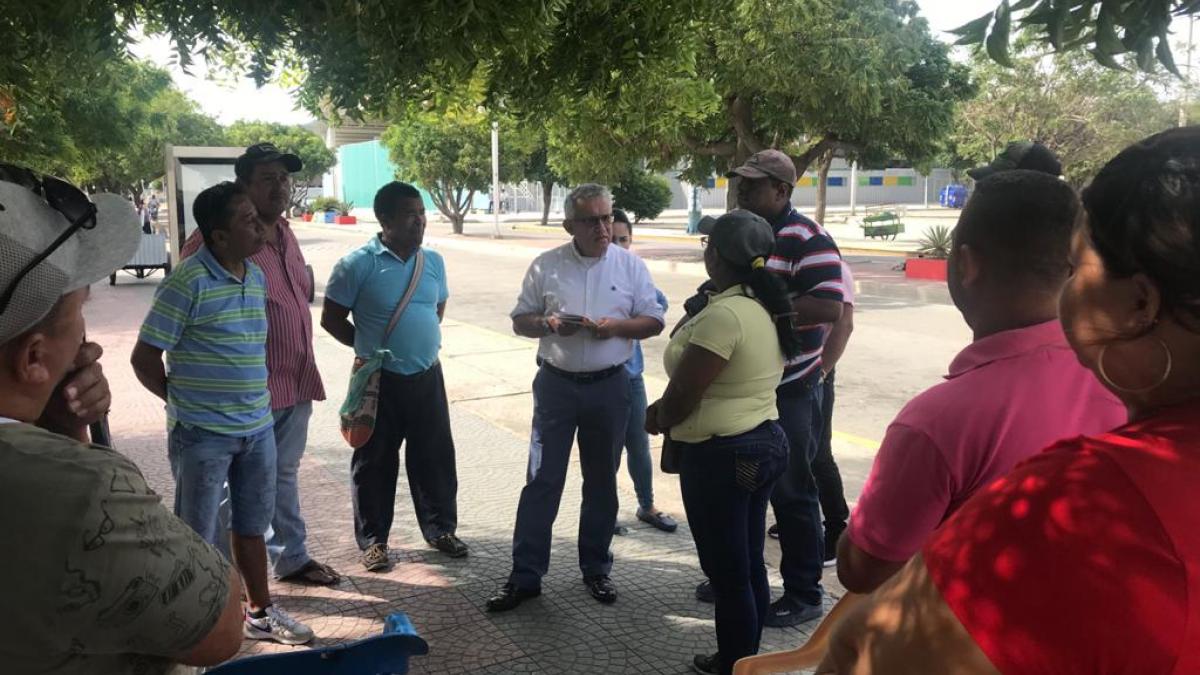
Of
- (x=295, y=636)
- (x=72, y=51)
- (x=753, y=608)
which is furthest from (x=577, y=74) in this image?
(x=295, y=636)

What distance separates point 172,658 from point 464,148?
34505 mm

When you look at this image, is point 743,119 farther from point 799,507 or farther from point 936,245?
point 799,507

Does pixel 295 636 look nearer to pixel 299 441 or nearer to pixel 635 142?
pixel 299 441

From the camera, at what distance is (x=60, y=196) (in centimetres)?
140

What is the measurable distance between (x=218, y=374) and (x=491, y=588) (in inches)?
63.0

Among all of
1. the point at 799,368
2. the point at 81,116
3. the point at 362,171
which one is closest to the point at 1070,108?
the point at 81,116

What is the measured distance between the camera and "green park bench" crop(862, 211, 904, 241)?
91.5 ft

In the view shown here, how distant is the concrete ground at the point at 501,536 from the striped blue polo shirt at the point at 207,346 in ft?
3.28

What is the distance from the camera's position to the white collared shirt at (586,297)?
167 inches

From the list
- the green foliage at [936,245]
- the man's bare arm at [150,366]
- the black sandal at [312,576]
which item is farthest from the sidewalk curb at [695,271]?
the man's bare arm at [150,366]

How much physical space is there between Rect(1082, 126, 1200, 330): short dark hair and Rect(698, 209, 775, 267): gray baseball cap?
6.62ft

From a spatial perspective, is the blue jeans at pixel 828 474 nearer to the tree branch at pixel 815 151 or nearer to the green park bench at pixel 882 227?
the tree branch at pixel 815 151

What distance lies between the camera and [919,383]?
8.92 meters

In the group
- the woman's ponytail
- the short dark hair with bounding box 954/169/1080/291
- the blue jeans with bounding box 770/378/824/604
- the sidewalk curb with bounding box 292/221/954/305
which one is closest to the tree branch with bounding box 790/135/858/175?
the sidewalk curb with bounding box 292/221/954/305
